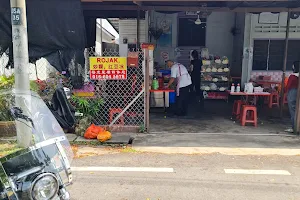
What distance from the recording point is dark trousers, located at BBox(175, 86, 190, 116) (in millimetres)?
8531

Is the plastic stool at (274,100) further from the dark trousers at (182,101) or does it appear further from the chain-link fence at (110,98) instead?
the chain-link fence at (110,98)

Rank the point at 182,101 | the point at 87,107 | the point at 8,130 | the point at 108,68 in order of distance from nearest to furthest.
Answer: the point at 8,130 → the point at 108,68 → the point at 87,107 → the point at 182,101

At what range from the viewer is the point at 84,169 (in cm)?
483

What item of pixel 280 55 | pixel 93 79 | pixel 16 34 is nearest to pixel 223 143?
pixel 93 79

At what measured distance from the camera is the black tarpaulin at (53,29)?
19.8ft

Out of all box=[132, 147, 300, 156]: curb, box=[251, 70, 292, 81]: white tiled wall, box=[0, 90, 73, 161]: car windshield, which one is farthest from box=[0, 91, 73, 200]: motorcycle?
box=[251, 70, 292, 81]: white tiled wall

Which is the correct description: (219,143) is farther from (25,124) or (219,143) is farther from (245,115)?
(25,124)

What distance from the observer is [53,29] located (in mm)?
6133

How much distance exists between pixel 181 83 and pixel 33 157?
6328 millimetres

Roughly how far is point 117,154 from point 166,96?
146 inches

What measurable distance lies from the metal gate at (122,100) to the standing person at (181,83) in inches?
58.3

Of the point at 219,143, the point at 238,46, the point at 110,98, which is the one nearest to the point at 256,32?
the point at 238,46

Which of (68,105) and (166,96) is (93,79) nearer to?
(68,105)

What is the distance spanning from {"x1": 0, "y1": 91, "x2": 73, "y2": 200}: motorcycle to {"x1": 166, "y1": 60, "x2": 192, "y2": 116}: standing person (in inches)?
223
